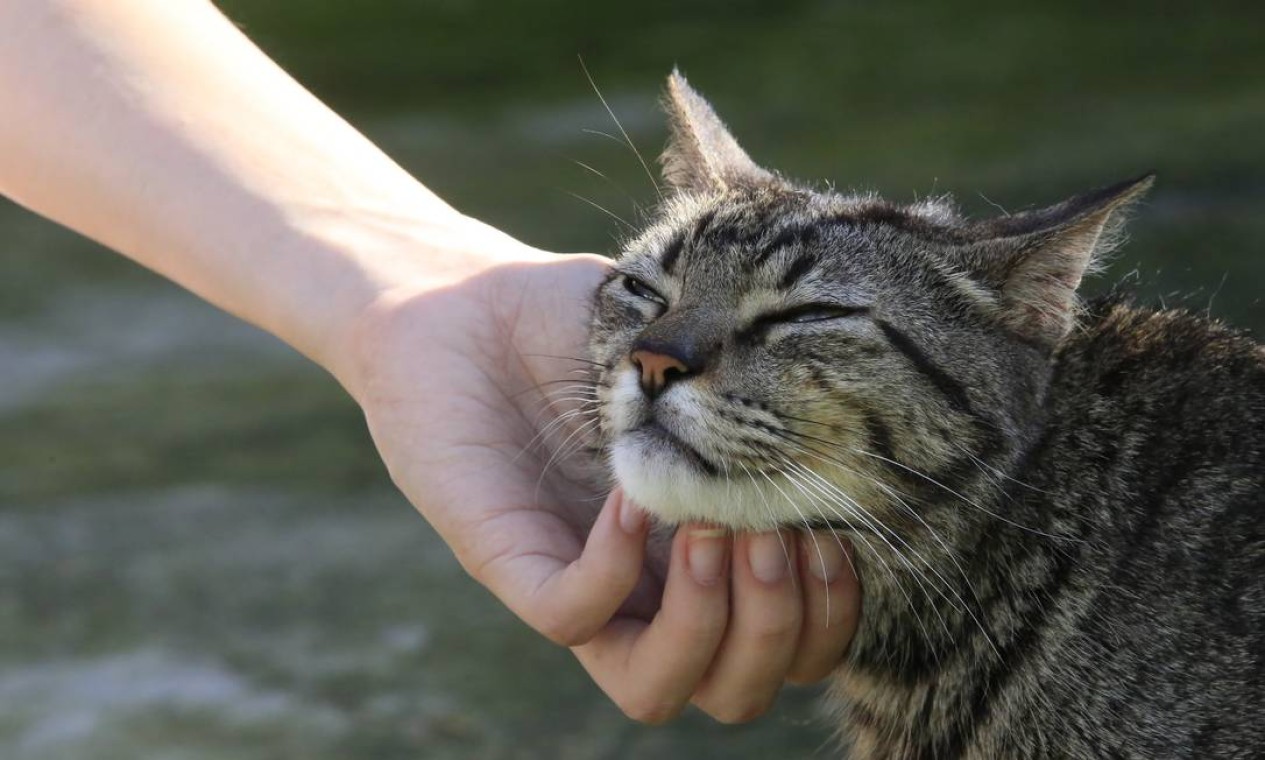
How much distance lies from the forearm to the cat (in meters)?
0.72

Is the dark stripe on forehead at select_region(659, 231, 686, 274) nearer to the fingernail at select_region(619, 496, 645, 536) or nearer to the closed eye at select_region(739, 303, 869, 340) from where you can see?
the closed eye at select_region(739, 303, 869, 340)

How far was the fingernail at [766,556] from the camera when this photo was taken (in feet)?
10.3

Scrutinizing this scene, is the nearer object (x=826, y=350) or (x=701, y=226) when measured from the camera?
(x=826, y=350)

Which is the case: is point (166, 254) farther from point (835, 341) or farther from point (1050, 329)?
point (1050, 329)

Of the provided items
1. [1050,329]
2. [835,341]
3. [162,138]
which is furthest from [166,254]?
[1050,329]

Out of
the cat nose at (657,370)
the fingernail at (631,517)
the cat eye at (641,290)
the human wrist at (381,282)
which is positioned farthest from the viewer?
the human wrist at (381,282)

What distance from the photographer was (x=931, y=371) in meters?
3.20

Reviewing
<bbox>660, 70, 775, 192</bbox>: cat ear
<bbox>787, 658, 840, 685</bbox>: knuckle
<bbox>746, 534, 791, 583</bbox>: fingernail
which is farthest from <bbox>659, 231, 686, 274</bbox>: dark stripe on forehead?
<bbox>787, 658, 840, 685</bbox>: knuckle

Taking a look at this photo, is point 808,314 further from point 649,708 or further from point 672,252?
point 649,708

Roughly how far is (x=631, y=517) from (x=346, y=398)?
438 cm

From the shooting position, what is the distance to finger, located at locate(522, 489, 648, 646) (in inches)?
125

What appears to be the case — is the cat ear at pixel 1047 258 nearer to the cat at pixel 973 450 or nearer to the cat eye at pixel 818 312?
the cat at pixel 973 450

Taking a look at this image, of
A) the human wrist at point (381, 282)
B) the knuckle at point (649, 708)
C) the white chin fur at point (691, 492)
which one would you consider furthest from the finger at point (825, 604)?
the human wrist at point (381, 282)

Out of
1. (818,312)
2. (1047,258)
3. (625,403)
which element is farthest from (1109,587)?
(625,403)
